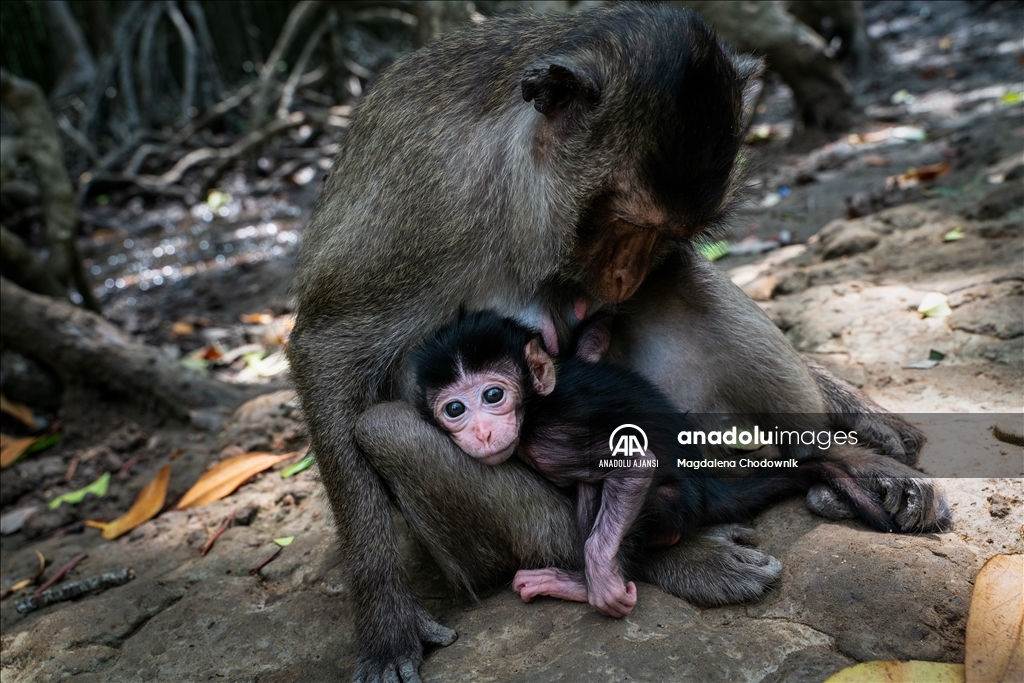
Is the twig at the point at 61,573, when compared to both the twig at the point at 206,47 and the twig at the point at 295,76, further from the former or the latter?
the twig at the point at 206,47

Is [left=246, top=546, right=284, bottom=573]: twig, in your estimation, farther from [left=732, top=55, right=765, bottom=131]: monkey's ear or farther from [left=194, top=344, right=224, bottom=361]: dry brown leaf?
[left=194, top=344, right=224, bottom=361]: dry brown leaf

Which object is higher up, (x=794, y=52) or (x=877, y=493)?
(x=794, y=52)

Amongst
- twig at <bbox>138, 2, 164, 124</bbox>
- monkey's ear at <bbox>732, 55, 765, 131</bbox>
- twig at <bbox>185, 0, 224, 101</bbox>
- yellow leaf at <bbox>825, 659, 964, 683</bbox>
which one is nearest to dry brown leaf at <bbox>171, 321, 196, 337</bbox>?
monkey's ear at <bbox>732, 55, 765, 131</bbox>

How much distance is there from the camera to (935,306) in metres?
3.90

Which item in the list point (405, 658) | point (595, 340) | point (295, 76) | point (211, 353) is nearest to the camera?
point (405, 658)

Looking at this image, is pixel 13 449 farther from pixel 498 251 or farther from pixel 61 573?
pixel 498 251

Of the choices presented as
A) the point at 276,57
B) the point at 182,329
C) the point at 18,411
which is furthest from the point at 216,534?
the point at 276,57

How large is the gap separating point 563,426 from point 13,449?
410 cm

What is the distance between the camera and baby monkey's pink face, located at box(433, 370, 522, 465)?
262 centimetres

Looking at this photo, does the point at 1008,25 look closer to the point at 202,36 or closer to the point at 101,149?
the point at 202,36

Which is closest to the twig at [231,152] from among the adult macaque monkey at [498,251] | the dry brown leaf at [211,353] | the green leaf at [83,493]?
the dry brown leaf at [211,353]

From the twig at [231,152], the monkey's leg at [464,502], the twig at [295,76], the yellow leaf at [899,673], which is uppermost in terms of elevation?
the twig at [295,76]

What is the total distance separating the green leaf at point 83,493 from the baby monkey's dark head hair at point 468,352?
269cm

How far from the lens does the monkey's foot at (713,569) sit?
99.4 inches
